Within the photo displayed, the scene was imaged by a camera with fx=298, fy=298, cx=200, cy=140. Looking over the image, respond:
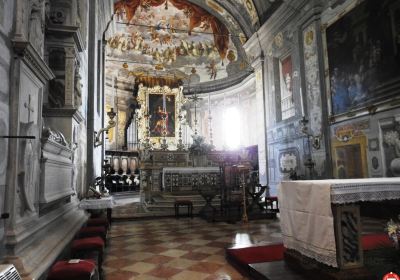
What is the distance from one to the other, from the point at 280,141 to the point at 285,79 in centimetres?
214

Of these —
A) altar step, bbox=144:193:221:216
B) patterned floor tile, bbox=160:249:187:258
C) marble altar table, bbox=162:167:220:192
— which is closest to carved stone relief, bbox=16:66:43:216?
patterned floor tile, bbox=160:249:187:258

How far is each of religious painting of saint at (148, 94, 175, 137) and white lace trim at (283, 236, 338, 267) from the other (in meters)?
14.2

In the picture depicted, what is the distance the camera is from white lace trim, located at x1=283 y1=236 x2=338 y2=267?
2.52 meters

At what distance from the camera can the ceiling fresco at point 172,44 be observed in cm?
1523

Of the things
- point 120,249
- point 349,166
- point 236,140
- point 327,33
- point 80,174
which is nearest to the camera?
point 120,249

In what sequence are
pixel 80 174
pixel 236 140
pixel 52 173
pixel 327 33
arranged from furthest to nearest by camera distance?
1. pixel 236 140
2. pixel 327 33
3. pixel 80 174
4. pixel 52 173

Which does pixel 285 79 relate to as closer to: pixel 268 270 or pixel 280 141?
pixel 280 141

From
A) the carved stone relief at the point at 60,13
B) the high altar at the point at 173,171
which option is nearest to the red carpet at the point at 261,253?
the high altar at the point at 173,171

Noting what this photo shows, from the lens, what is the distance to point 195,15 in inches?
612

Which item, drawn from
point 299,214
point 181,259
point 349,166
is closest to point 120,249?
point 181,259

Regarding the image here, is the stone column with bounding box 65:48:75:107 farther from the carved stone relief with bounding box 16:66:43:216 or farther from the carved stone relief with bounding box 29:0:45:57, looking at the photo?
the carved stone relief with bounding box 16:66:43:216

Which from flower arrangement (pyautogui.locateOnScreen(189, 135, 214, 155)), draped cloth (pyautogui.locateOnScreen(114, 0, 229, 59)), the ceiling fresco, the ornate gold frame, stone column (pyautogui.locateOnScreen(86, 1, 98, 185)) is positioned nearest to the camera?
stone column (pyautogui.locateOnScreen(86, 1, 98, 185))

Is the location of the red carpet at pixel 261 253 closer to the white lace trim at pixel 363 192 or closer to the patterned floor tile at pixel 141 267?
the white lace trim at pixel 363 192

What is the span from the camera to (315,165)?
27.2 ft
